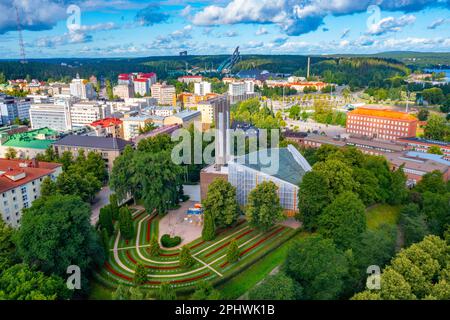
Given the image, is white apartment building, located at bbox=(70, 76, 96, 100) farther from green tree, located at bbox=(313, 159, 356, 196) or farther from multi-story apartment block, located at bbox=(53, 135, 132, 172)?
green tree, located at bbox=(313, 159, 356, 196)

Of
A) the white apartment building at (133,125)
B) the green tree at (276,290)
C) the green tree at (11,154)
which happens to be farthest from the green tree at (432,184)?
the green tree at (11,154)

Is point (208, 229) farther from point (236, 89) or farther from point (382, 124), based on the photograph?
point (236, 89)

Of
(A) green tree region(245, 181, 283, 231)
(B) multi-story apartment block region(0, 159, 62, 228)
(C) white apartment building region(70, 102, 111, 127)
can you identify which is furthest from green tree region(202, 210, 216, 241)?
(C) white apartment building region(70, 102, 111, 127)

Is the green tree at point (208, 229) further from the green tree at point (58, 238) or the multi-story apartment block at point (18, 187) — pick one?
the multi-story apartment block at point (18, 187)

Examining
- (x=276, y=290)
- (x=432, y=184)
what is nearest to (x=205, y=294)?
(x=276, y=290)

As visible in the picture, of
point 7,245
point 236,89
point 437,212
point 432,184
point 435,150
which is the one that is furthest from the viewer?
point 236,89

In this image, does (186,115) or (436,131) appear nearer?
(436,131)
